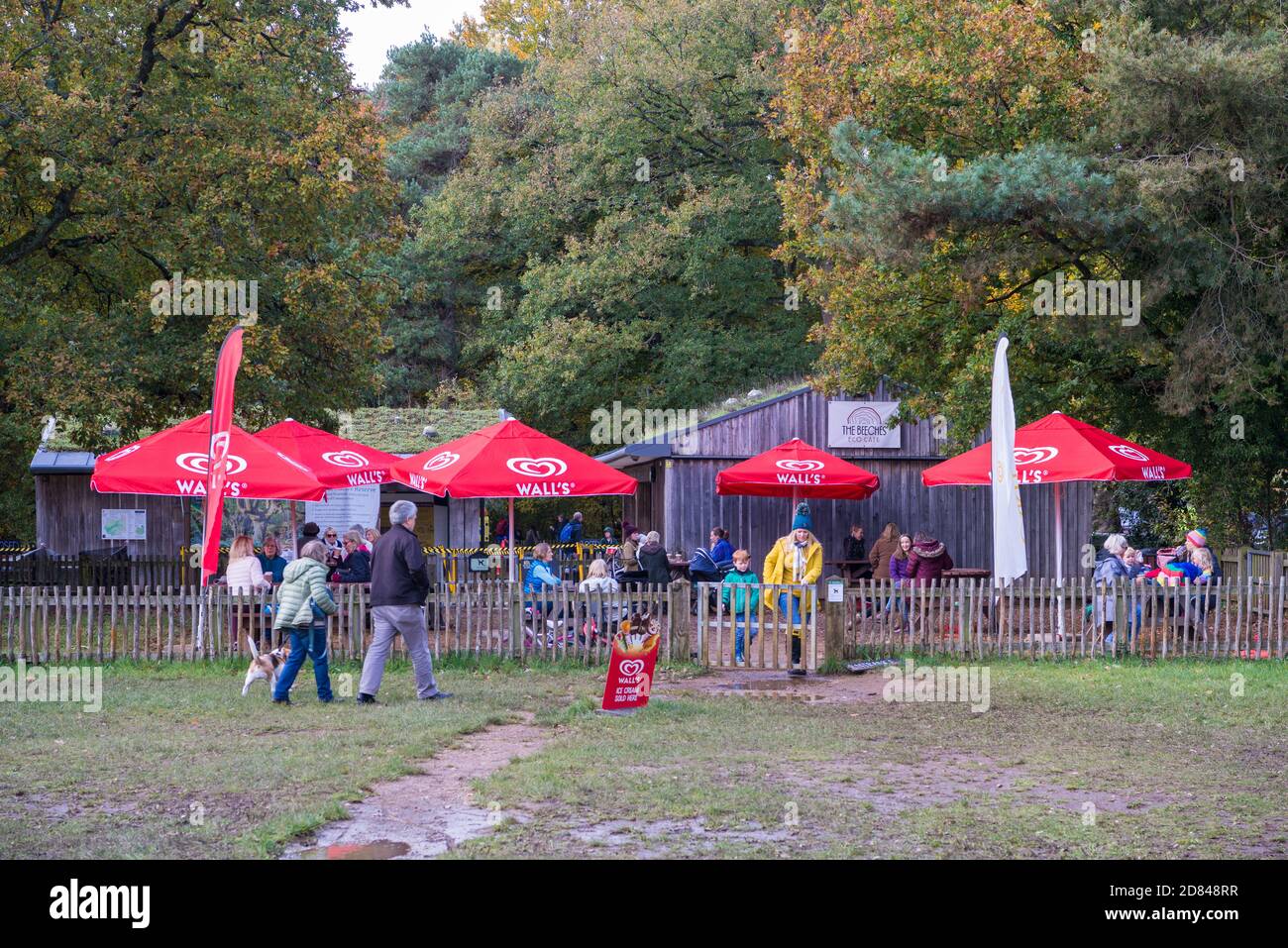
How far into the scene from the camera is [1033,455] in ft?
58.4

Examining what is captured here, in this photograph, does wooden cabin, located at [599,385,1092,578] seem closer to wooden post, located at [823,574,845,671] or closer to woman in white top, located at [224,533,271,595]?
wooden post, located at [823,574,845,671]

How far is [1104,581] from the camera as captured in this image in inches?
647

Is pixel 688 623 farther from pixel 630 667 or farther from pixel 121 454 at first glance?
pixel 121 454

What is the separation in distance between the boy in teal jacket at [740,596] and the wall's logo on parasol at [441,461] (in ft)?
12.7

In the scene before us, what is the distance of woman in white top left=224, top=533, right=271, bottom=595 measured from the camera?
15359 mm

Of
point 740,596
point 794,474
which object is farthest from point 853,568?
point 740,596

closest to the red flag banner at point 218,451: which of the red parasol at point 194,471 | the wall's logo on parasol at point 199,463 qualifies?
the red parasol at point 194,471

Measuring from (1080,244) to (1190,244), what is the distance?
2154 mm

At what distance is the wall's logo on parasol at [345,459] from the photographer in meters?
18.7

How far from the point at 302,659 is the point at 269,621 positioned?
358 centimetres

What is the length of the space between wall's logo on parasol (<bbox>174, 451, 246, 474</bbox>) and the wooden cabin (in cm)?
992

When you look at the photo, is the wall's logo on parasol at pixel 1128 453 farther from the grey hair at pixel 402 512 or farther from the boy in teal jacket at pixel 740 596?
the grey hair at pixel 402 512

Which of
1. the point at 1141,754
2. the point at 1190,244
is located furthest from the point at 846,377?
the point at 1141,754

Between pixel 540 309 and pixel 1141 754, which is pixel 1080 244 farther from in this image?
pixel 540 309
